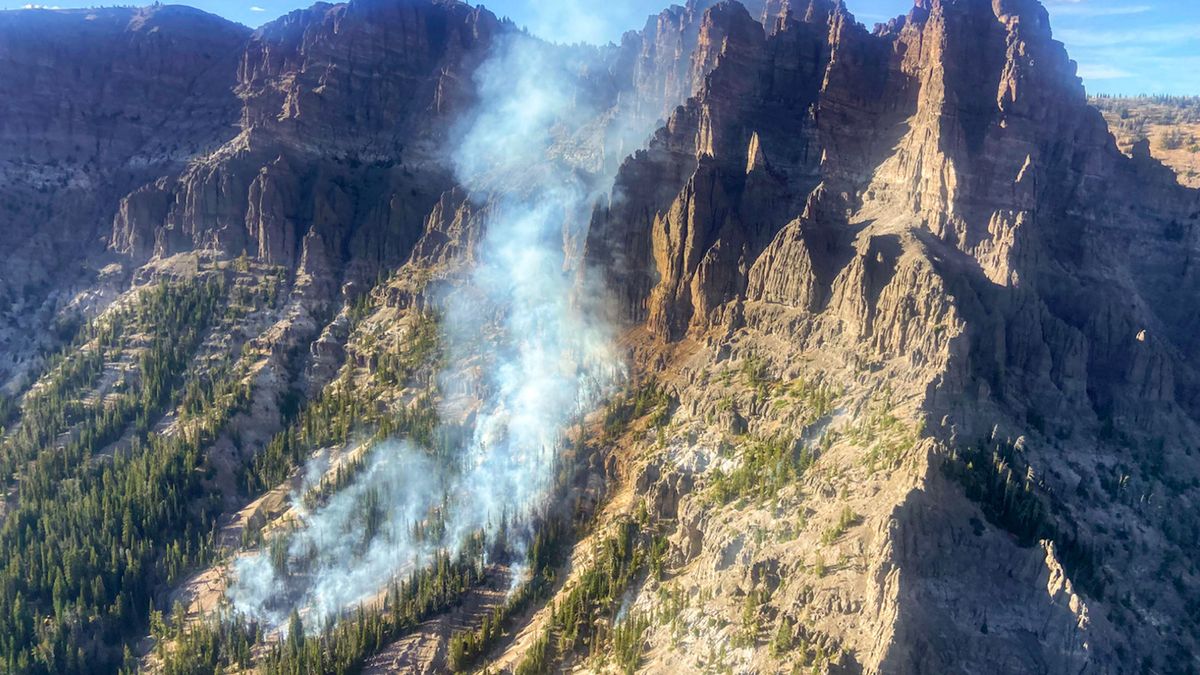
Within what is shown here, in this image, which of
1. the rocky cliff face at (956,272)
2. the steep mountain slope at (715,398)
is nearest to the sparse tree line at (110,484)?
the steep mountain slope at (715,398)

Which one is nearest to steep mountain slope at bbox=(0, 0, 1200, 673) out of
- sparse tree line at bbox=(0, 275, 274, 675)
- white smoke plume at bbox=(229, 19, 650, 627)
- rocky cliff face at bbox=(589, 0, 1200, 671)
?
rocky cliff face at bbox=(589, 0, 1200, 671)

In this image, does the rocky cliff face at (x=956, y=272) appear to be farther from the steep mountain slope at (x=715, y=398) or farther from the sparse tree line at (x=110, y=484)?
the sparse tree line at (x=110, y=484)

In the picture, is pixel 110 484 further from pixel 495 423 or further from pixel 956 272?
pixel 956 272

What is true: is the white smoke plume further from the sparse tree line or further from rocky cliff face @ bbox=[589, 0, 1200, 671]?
the sparse tree line

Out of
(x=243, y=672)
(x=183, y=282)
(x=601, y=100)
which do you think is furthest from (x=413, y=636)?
(x=601, y=100)

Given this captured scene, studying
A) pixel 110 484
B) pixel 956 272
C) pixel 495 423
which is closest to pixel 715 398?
pixel 956 272
